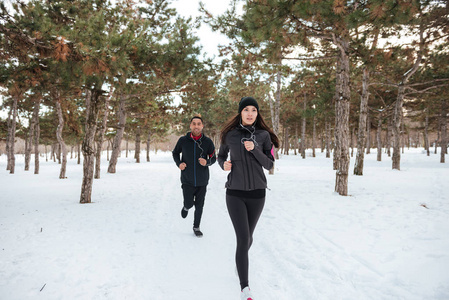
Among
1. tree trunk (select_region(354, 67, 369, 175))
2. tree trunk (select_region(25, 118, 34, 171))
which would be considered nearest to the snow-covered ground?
tree trunk (select_region(354, 67, 369, 175))

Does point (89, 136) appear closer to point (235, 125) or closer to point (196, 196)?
point (196, 196)

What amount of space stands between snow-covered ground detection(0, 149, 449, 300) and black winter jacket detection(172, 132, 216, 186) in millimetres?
1078

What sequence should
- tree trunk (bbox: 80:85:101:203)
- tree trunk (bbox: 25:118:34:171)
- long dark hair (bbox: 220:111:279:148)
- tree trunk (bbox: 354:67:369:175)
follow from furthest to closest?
tree trunk (bbox: 25:118:34:171) → tree trunk (bbox: 354:67:369:175) → tree trunk (bbox: 80:85:101:203) → long dark hair (bbox: 220:111:279:148)

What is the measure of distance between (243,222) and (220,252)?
144cm

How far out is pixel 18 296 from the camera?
8.41 ft

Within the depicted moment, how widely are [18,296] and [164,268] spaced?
1572mm

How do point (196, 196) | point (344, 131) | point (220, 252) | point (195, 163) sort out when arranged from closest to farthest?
point (220, 252) → point (195, 163) → point (196, 196) → point (344, 131)

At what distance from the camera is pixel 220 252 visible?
3744 mm

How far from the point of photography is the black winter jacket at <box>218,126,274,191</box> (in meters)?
2.62

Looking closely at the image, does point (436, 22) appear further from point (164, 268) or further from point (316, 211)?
point (164, 268)

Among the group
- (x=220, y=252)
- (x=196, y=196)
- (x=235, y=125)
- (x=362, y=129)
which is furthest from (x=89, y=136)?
(x=362, y=129)

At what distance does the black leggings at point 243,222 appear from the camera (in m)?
2.56

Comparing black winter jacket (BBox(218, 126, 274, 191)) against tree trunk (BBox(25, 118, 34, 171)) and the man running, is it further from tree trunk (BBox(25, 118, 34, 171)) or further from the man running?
tree trunk (BBox(25, 118, 34, 171))

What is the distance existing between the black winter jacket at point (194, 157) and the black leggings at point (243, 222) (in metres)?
1.76
